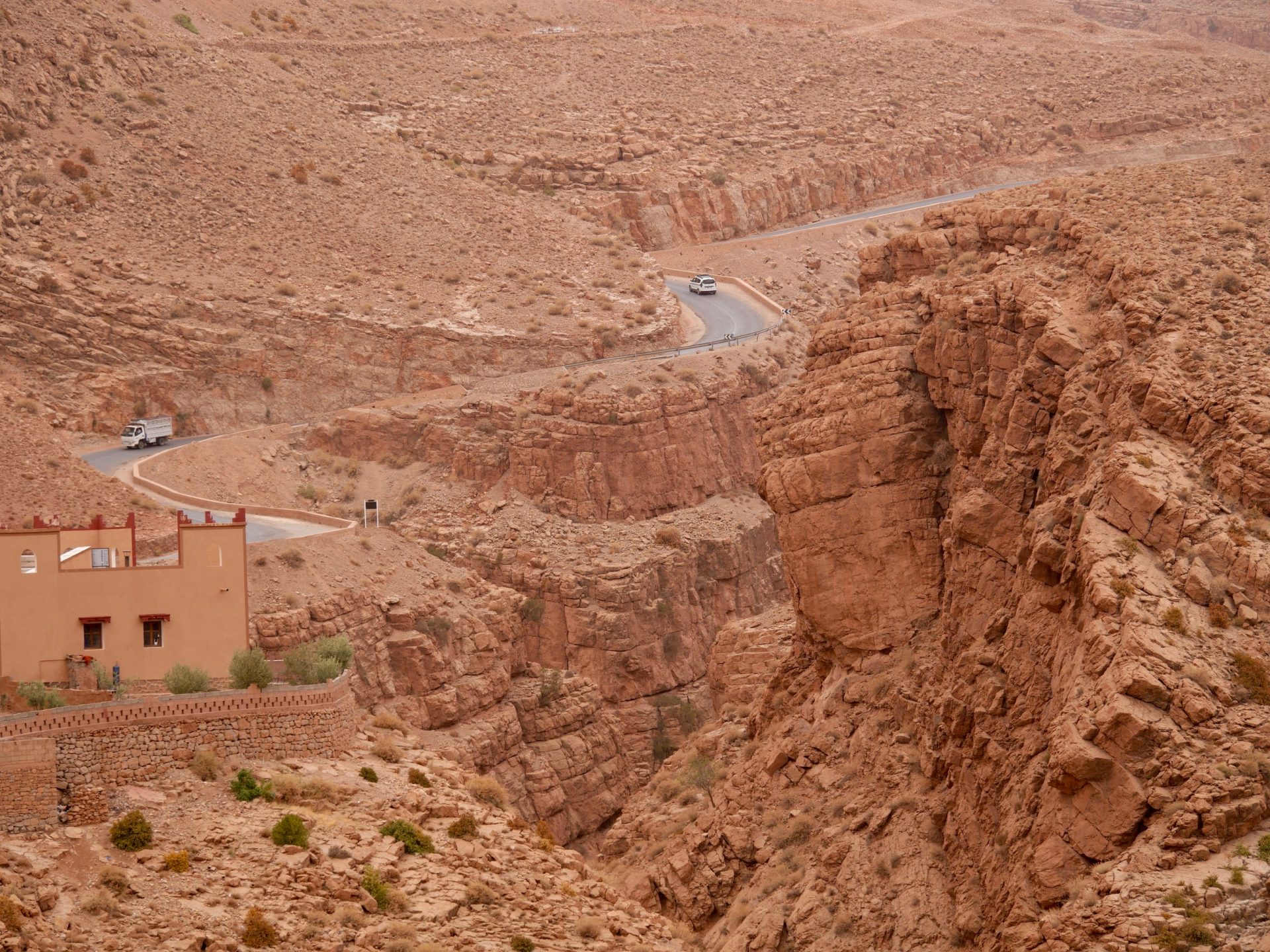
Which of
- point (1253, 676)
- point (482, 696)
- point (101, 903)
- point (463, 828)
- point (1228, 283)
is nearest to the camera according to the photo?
point (1253, 676)

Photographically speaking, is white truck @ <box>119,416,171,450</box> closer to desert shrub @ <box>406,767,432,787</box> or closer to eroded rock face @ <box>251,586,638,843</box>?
eroded rock face @ <box>251,586,638,843</box>

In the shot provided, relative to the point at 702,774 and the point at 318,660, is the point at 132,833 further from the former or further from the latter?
the point at 702,774

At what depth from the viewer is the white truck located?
266 ft

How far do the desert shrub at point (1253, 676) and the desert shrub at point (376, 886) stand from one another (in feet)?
54.9

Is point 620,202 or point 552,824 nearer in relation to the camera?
point 552,824

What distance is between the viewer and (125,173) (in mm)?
93250

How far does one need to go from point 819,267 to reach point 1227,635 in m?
68.5

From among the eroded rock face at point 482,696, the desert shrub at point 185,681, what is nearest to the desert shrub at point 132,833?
the desert shrub at point 185,681

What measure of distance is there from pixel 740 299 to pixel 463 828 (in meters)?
53.1

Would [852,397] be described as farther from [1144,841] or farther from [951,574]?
[1144,841]

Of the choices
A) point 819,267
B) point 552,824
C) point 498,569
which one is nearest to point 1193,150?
point 819,267

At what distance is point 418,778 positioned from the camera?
52.7m

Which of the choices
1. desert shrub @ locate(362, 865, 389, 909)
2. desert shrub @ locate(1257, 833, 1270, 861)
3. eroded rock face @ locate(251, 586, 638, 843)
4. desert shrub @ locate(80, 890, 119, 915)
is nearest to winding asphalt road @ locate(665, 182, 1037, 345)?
eroded rock face @ locate(251, 586, 638, 843)

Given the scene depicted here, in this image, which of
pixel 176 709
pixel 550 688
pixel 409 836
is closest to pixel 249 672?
pixel 176 709
